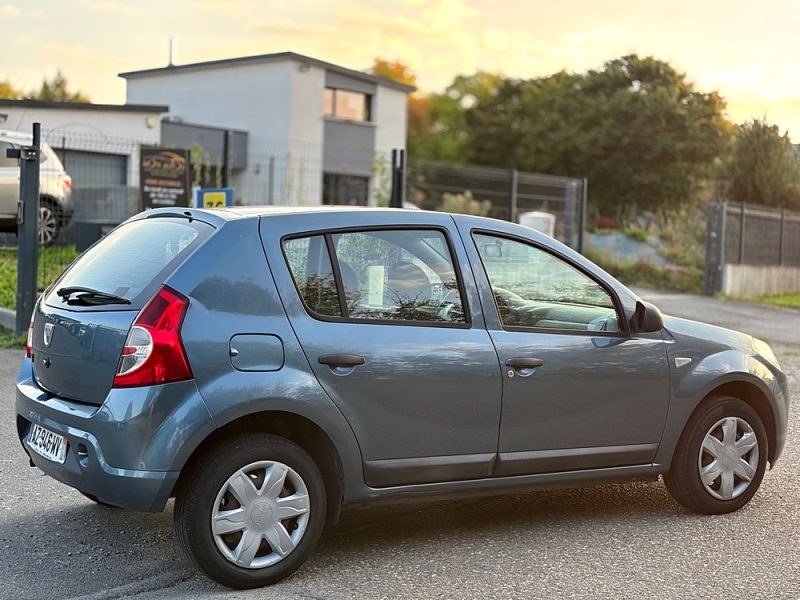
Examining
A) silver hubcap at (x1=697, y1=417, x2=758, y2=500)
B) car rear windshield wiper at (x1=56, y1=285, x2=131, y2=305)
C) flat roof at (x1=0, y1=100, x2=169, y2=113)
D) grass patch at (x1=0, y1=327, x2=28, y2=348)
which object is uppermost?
flat roof at (x1=0, y1=100, x2=169, y2=113)

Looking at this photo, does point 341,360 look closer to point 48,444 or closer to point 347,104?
point 48,444

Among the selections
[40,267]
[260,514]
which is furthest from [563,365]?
[40,267]

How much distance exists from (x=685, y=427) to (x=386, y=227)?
1.92 metres

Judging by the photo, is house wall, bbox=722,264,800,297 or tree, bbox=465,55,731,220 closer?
house wall, bbox=722,264,800,297

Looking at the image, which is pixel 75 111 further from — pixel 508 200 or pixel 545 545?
pixel 545 545

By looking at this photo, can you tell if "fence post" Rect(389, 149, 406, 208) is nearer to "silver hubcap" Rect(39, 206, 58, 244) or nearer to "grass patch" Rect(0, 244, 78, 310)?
"grass patch" Rect(0, 244, 78, 310)

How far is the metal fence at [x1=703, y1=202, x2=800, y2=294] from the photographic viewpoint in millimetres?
22188

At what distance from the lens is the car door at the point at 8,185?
47.8ft

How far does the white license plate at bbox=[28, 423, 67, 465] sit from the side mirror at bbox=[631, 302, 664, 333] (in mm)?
2725

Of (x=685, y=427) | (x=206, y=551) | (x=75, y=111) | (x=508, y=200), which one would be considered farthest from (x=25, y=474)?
(x=75, y=111)

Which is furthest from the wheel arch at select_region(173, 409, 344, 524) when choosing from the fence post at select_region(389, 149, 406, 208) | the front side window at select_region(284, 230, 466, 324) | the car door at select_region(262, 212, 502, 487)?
the fence post at select_region(389, 149, 406, 208)

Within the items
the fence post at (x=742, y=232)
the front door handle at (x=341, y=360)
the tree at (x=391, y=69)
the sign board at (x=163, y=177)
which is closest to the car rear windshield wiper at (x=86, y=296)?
the front door handle at (x=341, y=360)

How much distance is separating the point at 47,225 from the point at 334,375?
9.73 m

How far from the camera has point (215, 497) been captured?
13.6ft
